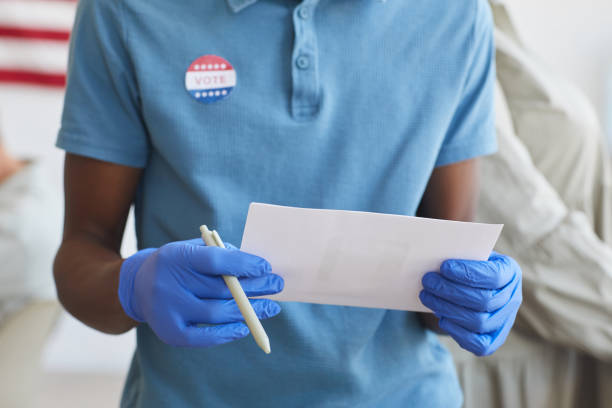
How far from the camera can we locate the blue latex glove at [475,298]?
2.26 ft

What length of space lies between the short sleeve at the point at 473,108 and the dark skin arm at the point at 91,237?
1.35 ft

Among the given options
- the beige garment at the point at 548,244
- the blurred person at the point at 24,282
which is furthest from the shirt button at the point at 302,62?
the blurred person at the point at 24,282

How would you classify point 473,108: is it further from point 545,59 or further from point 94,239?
point 545,59

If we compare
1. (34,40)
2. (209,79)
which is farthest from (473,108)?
(34,40)

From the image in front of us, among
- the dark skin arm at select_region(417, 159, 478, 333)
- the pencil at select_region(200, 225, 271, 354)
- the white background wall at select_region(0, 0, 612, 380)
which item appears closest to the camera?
the pencil at select_region(200, 225, 271, 354)

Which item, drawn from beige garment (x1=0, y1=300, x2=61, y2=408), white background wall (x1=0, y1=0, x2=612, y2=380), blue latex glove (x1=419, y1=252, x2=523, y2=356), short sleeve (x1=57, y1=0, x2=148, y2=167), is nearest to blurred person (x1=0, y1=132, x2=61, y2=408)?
beige garment (x1=0, y1=300, x2=61, y2=408)

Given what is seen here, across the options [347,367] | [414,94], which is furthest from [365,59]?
[347,367]

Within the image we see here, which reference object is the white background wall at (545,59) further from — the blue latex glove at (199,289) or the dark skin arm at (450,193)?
the blue latex glove at (199,289)

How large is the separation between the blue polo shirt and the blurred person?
0.84 meters

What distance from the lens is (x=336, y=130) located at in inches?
30.8

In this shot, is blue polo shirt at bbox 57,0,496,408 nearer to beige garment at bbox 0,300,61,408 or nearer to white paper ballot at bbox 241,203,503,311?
white paper ballot at bbox 241,203,503,311

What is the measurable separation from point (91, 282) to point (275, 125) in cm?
29

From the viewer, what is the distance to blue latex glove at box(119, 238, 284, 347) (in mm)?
633

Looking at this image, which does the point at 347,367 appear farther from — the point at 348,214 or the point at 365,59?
the point at 365,59
